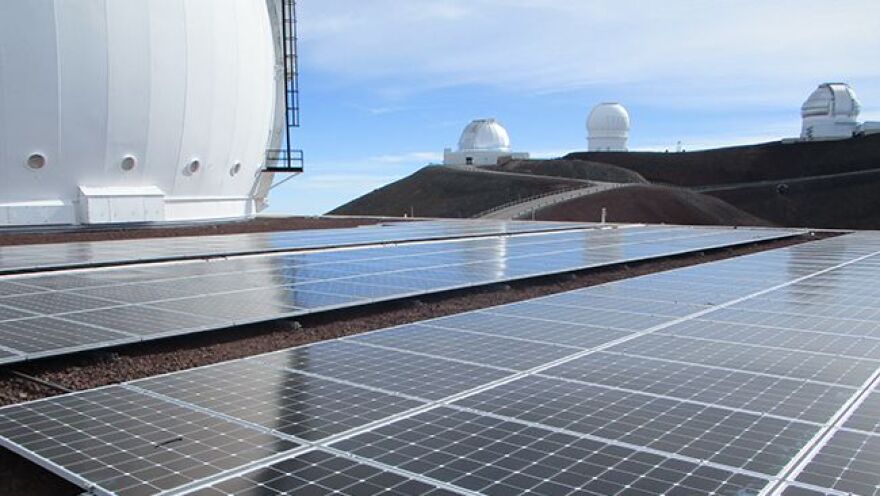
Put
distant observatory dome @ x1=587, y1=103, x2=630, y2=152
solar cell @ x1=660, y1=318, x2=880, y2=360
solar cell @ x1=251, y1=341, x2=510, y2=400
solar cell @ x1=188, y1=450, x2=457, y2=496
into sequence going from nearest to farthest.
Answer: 1. solar cell @ x1=188, y1=450, x2=457, y2=496
2. solar cell @ x1=251, y1=341, x2=510, y2=400
3. solar cell @ x1=660, y1=318, x2=880, y2=360
4. distant observatory dome @ x1=587, y1=103, x2=630, y2=152

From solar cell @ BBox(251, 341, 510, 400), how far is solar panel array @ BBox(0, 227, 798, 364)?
86.2 inches

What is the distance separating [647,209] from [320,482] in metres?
72.8

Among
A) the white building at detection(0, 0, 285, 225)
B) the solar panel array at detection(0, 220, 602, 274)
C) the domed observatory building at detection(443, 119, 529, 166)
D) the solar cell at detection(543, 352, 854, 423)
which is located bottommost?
the solar cell at detection(543, 352, 854, 423)

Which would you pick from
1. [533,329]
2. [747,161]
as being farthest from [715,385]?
[747,161]

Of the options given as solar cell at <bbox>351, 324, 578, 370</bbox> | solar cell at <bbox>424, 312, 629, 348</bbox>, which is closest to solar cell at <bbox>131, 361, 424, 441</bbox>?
solar cell at <bbox>351, 324, 578, 370</bbox>

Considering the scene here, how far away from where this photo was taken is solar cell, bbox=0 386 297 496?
5.25 metres

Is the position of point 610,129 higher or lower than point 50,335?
higher

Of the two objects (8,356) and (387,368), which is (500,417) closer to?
(387,368)

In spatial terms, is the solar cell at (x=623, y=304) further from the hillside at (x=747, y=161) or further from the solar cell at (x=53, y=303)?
the hillside at (x=747, y=161)

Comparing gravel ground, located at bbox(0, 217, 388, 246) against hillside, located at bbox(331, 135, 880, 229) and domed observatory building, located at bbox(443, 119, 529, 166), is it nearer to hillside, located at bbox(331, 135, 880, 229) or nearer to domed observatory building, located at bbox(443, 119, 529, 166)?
hillside, located at bbox(331, 135, 880, 229)

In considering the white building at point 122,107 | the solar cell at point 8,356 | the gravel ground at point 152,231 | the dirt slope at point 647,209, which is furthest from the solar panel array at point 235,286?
the dirt slope at point 647,209

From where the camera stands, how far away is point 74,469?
535cm

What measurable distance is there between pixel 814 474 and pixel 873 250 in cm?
2297

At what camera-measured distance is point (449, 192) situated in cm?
9462
